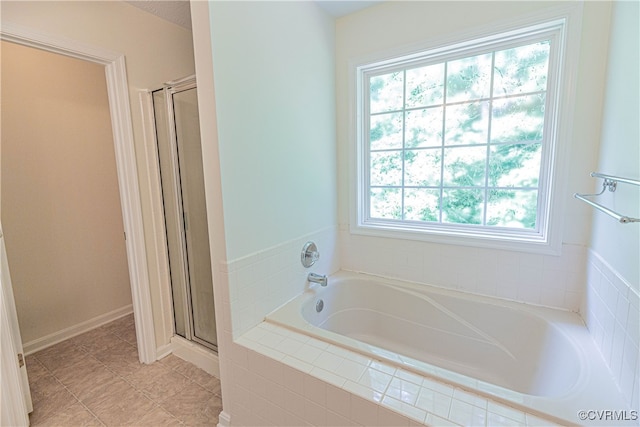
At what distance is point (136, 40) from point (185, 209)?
1111 mm

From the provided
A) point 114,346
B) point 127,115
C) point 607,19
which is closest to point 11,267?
point 114,346

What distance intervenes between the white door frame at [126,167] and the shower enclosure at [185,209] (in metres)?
0.17

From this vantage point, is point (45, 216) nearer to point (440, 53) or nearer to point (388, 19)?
point (388, 19)

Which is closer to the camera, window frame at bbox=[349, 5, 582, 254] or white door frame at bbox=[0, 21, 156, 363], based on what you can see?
window frame at bbox=[349, 5, 582, 254]

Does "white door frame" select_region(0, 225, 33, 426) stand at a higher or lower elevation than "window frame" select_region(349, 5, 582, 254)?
lower

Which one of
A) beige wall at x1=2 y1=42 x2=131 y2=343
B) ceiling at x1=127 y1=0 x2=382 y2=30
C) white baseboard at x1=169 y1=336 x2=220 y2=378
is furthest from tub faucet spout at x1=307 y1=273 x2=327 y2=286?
beige wall at x1=2 y1=42 x2=131 y2=343

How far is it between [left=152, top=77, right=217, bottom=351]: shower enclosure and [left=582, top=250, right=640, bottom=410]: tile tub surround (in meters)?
2.01

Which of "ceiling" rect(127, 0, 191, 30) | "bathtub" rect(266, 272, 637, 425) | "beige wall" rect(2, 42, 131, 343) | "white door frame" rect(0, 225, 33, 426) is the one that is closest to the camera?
"bathtub" rect(266, 272, 637, 425)

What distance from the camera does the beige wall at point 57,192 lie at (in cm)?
210

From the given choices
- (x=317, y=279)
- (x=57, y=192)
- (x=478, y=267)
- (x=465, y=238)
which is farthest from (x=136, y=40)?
(x=478, y=267)

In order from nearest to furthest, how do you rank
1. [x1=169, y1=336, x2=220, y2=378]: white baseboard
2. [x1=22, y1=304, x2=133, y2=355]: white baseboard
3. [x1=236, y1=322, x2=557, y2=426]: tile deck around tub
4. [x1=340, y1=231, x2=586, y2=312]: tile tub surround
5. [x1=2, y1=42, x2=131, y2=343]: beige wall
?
[x1=236, y1=322, x2=557, y2=426]: tile deck around tub < [x1=340, y1=231, x2=586, y2=312]: tile tub surround < [x1=169, y1=336, x2=220, y2=378]: white baseboard < [x1=2, y1=42, x2=131, y2=343]: beige wall < [x1=22, y1=304, x2=133, y2=355]: white baseboard

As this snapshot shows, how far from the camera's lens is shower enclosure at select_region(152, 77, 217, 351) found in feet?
5.94

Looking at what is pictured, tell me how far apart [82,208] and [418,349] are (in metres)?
2.89

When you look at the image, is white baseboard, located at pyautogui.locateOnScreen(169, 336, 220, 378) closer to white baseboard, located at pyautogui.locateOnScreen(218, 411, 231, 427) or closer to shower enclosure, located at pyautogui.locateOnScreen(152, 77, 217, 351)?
shower enclosure, located at pyautogui.locateOnScreen(152, 77, 217, 351)
